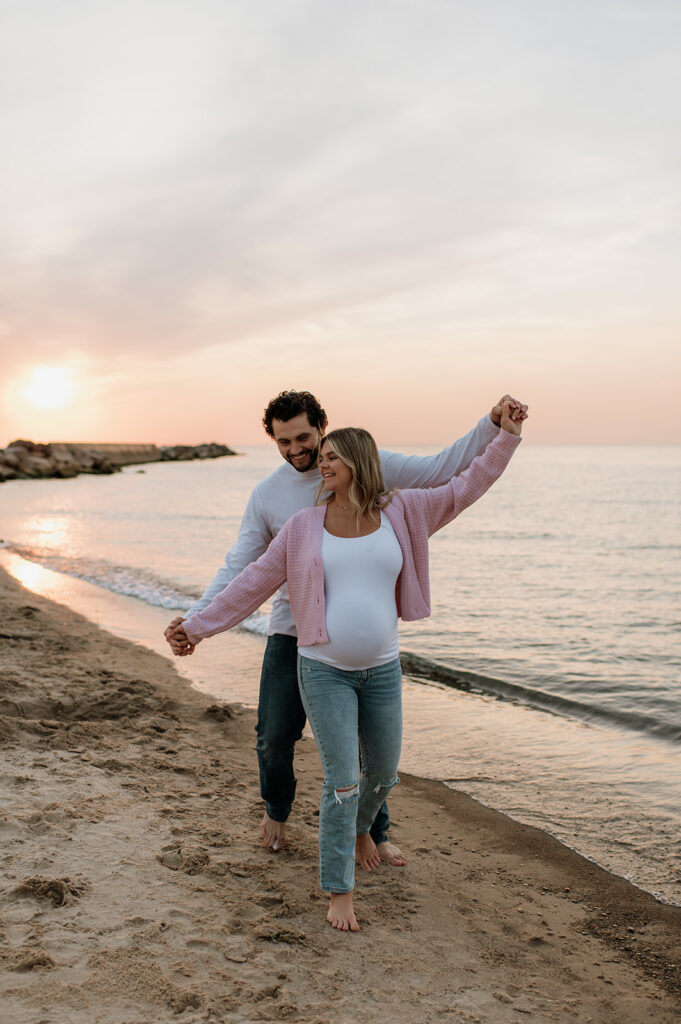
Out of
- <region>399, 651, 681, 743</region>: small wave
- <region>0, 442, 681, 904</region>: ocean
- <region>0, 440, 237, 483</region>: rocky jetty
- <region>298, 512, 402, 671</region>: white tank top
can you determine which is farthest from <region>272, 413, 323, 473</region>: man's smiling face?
<region>0, 440, 237, 483</region>: rocky jetty

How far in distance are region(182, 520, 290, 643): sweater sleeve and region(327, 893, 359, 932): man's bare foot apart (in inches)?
48.9

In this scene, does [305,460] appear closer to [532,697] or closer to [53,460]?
[532,697]

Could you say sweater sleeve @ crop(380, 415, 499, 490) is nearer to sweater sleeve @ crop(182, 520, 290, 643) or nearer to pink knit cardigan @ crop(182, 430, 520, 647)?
pink knit cardigan @ crop(182, 430, 520, 647)

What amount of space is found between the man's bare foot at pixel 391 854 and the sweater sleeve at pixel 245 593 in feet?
5.10

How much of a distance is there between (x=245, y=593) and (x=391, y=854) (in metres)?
1.68

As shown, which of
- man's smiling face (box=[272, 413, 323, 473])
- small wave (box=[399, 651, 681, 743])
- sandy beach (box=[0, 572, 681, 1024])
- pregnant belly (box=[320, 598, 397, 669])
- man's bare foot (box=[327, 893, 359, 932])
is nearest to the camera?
sandy beach (box=[0, 572, 681, 1024])

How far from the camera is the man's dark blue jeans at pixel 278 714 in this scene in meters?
3.67

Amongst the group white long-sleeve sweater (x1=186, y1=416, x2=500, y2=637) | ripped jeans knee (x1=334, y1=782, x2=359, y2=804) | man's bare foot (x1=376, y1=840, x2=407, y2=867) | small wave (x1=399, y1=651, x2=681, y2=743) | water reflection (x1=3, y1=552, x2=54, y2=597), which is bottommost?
small wave (x1=399, y1=651, x2=681, y2=743)

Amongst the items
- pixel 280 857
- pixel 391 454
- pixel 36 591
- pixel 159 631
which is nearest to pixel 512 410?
pixel 391 454

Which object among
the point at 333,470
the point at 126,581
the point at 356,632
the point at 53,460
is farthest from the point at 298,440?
the point at 53,460

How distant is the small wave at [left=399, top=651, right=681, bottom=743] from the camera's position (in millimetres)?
7234

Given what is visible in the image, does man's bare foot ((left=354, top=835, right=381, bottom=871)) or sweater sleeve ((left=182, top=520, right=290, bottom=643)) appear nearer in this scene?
sweater sleeve ((left=182, top=520, right=290, bottom=643))

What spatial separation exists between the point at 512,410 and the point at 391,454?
2.02 feet

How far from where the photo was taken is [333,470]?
3.26 m
